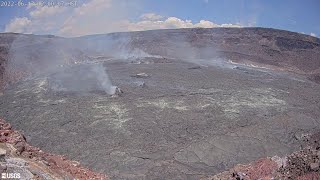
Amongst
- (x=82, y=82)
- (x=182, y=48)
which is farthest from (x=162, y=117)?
(x=182, y=48)

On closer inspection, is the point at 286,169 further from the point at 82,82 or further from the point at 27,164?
the point at 82,82

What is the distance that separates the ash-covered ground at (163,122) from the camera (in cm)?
1348

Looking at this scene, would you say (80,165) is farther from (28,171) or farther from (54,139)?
(28,171)

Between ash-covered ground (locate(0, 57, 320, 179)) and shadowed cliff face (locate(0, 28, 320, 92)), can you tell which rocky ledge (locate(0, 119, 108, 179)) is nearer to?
ash-covered ground (locate(0, 57, 320, 179))

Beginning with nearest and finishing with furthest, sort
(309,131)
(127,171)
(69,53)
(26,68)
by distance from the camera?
1. (127,171)
2. (309,131)
3. (26,68)
4. (69,53)

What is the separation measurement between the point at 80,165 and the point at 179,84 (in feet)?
49.4

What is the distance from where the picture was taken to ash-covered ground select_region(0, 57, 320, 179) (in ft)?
44.2

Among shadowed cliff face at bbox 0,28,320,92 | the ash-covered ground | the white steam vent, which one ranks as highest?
shadowed cliff face at bbox 0,28,320,92

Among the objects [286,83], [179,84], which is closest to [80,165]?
[179,84]

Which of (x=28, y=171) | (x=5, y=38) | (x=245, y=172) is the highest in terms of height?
(x=5, y=38)

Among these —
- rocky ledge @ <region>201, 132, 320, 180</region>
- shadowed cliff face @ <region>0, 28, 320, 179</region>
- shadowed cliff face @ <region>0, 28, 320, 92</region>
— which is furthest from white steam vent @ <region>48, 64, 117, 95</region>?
rocky ledge @ <region>201, 132, 320, 180</region>

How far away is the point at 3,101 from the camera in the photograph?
2155 centimetres

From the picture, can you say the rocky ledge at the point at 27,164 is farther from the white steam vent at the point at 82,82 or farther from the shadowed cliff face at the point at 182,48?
the shadowed cliff face at the point at 182,48

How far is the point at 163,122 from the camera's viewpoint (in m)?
→ 17.3
